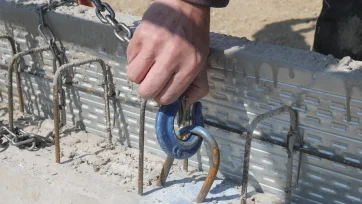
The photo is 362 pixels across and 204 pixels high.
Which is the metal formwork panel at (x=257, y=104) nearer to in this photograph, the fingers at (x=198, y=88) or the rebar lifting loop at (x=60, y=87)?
the rebar lifting loop at (x=60, y=87)

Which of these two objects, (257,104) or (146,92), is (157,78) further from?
(257,104)

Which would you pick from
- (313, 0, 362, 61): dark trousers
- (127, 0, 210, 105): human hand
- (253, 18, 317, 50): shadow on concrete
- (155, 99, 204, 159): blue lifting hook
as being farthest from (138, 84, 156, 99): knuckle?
(253, 18, 317, 50): shadow on concrete

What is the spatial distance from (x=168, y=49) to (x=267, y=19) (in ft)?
8.69

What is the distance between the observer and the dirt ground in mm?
4289

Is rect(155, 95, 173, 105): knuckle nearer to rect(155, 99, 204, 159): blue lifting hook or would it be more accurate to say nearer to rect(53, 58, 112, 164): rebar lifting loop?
rect(155, 99, 204, 159): blue lifting hook

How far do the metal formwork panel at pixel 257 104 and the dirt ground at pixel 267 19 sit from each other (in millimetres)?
1765

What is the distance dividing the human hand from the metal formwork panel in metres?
0.31

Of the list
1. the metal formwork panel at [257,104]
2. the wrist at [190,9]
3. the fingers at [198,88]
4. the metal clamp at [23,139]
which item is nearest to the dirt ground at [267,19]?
the metal formwork panel at [257,104]

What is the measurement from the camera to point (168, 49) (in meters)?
2.01

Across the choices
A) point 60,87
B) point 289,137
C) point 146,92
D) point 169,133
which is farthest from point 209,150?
point 60,87

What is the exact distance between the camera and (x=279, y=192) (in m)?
2.46

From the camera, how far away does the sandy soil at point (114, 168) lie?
2490mm

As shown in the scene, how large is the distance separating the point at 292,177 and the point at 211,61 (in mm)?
572

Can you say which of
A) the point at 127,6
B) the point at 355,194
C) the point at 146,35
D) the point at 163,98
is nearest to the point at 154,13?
the point at 146,35
